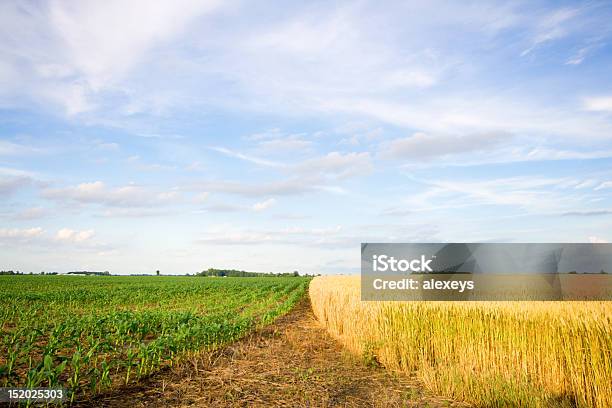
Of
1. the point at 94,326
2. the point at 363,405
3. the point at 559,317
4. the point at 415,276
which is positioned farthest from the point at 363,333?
the point at 415,276

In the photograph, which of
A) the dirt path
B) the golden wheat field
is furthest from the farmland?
the golden wheat field

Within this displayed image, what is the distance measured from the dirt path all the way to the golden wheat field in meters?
0.56

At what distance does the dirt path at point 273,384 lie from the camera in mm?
7383

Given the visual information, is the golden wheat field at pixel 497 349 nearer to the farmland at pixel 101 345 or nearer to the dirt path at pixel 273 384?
the dirt path at pixel 273 384

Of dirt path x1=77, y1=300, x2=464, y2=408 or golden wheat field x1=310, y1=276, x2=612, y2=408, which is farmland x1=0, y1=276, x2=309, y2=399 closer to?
dirt path x1=77, y1=300, x2=464, y2=408

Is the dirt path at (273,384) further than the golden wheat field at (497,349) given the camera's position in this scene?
Yes

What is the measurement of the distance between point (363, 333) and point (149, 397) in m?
5.39

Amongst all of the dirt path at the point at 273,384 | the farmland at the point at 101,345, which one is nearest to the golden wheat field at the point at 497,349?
the dirt path at the point at 273,384

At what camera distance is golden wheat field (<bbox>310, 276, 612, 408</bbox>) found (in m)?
6.71

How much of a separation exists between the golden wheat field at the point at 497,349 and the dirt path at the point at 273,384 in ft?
1.83

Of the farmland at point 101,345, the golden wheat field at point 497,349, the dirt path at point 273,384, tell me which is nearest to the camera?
the golden wheat field at point 497,349

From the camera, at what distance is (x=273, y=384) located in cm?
826

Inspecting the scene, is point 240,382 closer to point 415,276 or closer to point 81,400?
point 81,400

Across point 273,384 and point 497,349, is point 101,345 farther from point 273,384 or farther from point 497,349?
point 497,349
